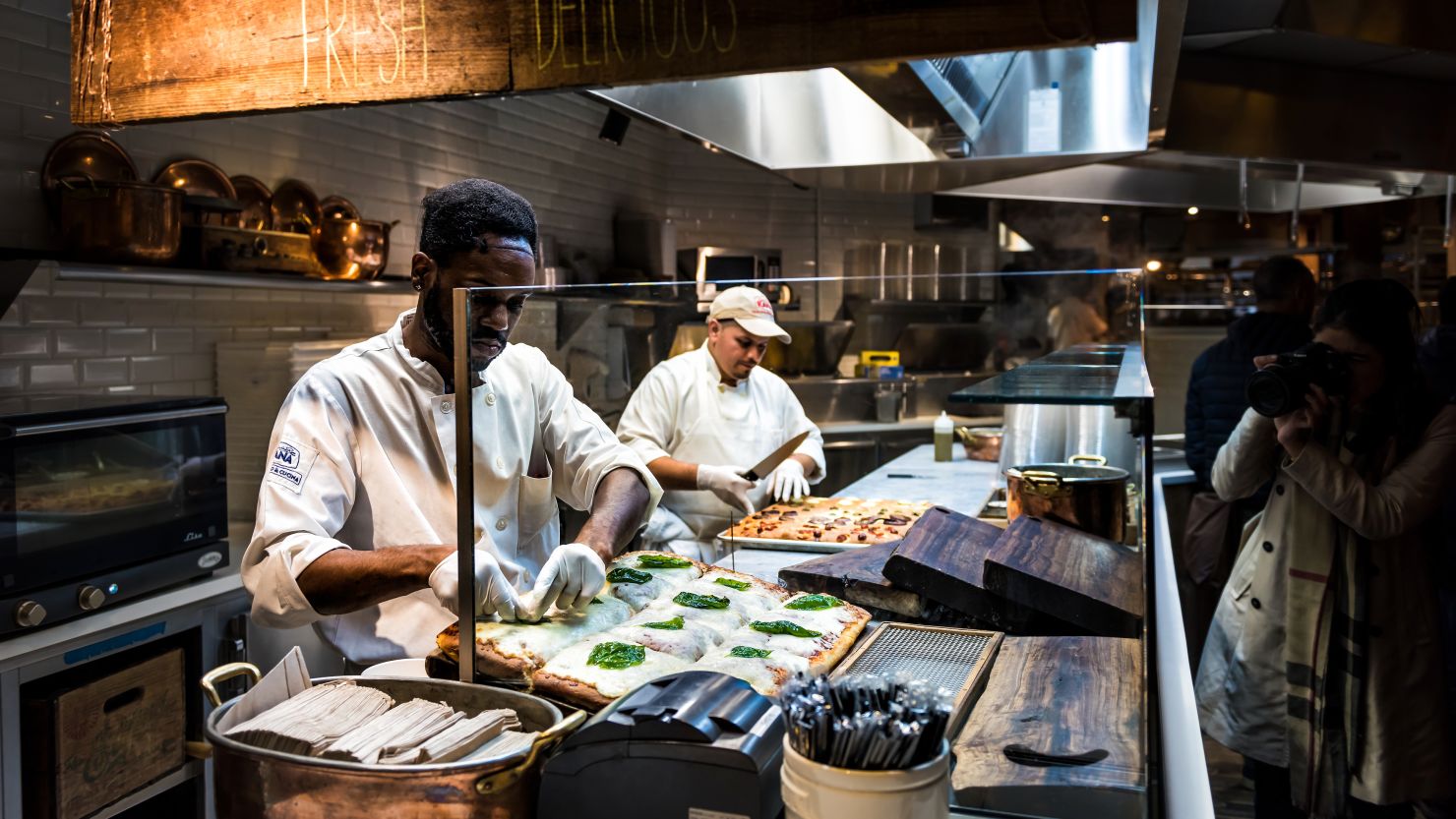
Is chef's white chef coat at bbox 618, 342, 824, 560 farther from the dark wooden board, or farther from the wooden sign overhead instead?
the wooden sign overhead

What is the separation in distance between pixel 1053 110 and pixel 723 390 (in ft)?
5.66

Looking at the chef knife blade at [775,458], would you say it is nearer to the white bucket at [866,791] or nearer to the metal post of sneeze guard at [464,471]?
the metal post of sneeze guard at [464,471]

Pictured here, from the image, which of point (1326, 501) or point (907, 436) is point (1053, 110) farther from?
point (907, 436)

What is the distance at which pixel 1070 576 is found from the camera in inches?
49.1

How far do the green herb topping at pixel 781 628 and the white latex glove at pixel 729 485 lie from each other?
439 millimetres

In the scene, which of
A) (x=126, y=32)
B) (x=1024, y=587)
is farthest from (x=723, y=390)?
(x=126, y=32)

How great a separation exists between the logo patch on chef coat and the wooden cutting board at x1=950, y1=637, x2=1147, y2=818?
3.77 ft

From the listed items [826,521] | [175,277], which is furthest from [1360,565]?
[175,277]

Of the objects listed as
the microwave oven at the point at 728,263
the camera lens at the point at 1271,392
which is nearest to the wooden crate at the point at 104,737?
the camera lens at the point at 1271,392

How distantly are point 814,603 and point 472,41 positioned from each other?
0.90 meters

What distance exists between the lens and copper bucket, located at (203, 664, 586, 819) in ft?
3.38

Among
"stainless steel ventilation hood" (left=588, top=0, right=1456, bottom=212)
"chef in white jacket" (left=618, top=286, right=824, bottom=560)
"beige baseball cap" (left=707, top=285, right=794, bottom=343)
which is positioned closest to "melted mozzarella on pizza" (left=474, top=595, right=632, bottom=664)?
"chef in white jacket" (left=618, top=286, right=824, bottom=560)

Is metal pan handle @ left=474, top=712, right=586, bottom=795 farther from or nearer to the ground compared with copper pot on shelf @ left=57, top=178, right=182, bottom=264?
nearer to the ground

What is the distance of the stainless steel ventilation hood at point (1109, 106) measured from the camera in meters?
2.27
